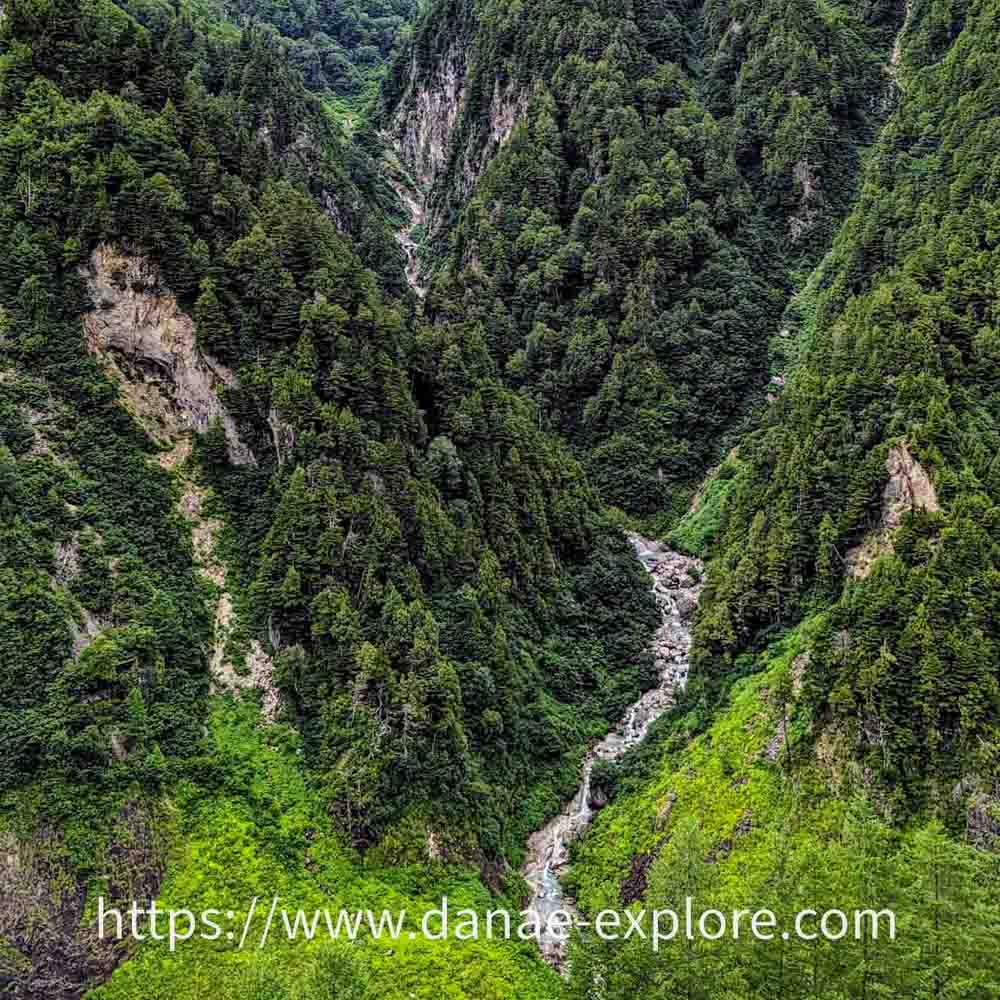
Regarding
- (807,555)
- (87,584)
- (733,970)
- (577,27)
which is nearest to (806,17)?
(577,27)

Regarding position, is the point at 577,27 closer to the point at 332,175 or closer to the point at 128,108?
the point at 332,175

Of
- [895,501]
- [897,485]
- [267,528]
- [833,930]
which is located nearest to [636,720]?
[895,501]

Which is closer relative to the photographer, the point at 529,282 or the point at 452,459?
the point at 452,459

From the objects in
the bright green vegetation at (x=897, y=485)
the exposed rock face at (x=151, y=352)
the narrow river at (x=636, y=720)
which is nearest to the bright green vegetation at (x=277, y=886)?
the narrow river at (x=636, y=720)

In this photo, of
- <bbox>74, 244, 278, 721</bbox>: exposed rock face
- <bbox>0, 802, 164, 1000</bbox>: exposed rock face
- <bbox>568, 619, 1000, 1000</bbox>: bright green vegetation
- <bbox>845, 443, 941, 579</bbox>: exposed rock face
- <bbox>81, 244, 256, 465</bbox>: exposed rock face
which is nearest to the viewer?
<bbox>568, 619, 1000, 1000</bbox>: bright green vegetation

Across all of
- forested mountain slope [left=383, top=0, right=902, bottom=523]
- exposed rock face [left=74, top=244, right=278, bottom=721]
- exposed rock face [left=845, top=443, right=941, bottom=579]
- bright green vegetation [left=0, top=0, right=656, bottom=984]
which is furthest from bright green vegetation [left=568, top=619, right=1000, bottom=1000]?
forested mountain slope [left=383, top=0, right=902, bottom=523]

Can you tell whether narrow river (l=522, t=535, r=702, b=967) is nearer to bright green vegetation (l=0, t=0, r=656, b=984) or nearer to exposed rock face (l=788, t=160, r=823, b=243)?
bright green vegetation (l=0, t=0, r=656, b=984)
